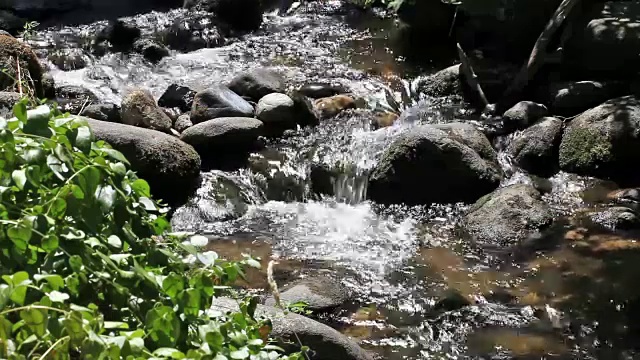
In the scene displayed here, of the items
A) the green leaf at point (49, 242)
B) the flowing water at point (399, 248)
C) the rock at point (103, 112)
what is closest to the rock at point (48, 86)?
the flowing water at point (399, 248)

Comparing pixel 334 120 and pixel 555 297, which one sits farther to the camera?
pixel 334 120

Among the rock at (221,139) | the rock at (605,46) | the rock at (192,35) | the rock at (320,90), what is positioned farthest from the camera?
the rock at (192,35)

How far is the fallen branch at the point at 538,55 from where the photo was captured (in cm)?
933

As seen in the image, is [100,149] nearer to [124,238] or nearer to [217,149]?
[124,238]

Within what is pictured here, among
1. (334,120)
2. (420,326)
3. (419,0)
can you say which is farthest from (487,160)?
(419,0)

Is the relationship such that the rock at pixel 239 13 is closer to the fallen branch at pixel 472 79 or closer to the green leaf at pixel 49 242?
the fallen branch at pixel 472 79

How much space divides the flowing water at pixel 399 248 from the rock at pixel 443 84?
6.7 inches

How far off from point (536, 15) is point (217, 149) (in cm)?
547

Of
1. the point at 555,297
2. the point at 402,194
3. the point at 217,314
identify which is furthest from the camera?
the point at 402,194

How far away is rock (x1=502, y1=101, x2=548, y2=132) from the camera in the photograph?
28.1 ft

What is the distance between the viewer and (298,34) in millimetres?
13312

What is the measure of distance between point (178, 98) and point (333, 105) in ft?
6.78

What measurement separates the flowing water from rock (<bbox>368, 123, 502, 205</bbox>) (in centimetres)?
19

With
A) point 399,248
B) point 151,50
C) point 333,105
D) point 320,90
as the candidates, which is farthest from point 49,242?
point 151,50
